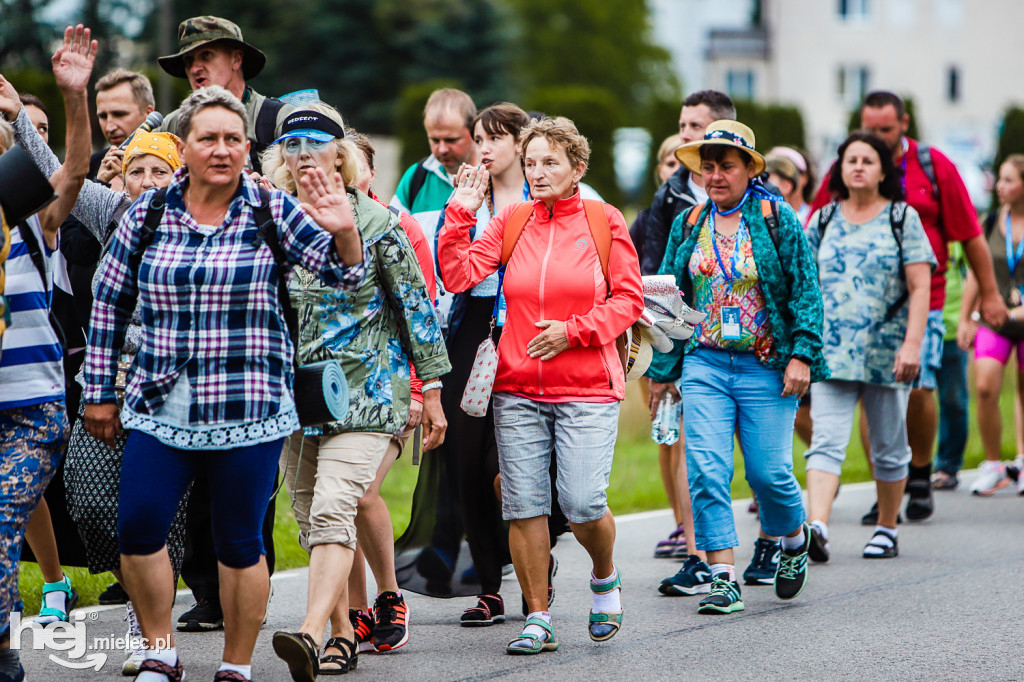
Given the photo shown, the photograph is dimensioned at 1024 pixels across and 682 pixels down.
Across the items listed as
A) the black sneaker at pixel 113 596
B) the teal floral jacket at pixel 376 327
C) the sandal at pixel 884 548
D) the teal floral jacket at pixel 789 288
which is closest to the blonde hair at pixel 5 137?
the teal floral jacket at pixel 376 327

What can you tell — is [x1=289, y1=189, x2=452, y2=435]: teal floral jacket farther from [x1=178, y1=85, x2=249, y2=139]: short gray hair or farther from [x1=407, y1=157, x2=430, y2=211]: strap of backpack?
[x1=407, y1=157, x2=430, y2=211]: strap of backpack

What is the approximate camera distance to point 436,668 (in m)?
5.16

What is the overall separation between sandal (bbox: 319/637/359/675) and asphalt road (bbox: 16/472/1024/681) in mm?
54

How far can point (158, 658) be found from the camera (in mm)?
4570

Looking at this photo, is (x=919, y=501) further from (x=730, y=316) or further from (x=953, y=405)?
(x=730, y=316)

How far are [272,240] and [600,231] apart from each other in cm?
161

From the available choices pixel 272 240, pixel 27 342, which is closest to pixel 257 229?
pixel 272 240

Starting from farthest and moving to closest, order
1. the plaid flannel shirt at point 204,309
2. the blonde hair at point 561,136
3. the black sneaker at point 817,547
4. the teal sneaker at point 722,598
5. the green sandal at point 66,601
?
1. the black sneaker at point 817,547
2. the teal sneaker at point 722,598
3. the green sandal at point 66,601
4. the blonde hair at point 561,136
5. the plaid flannel shirt at point 204,309

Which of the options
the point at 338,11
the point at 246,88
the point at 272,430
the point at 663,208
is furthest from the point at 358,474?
the point at 338,11

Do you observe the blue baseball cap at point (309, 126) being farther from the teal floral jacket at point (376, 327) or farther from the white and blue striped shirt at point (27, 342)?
the white and blue striped shirt at point (27, 342)

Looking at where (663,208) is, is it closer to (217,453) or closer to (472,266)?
(472,266)

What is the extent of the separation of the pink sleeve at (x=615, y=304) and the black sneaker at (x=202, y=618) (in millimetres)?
2038

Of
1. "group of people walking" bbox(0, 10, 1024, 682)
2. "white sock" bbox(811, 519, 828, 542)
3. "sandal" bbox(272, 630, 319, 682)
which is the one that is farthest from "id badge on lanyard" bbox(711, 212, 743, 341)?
"sandal" bbox(272, 630, 319, 682)

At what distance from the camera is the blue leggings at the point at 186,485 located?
4281 mm
